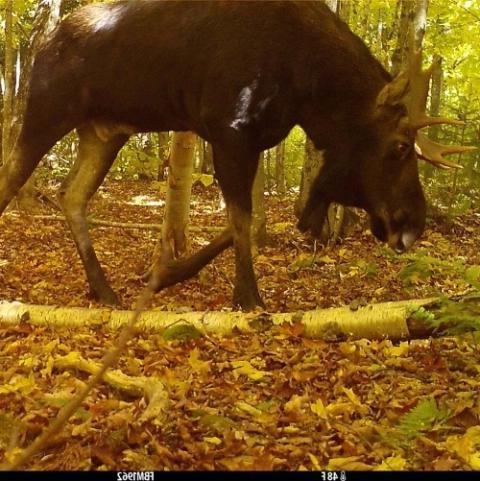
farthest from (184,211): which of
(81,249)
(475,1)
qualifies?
(475,1)

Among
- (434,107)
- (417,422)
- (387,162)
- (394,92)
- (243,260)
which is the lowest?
(417,422)

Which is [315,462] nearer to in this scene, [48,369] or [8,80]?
[48,369]

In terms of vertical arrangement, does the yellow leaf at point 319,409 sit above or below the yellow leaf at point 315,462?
above

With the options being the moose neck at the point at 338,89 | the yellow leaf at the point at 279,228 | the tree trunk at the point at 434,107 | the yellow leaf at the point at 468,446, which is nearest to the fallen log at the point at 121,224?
the yellow leaf at the point at 279,228

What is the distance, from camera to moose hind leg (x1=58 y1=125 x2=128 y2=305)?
6.44 metres

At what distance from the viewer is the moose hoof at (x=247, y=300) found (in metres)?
5.47

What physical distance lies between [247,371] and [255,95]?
2.31 metres

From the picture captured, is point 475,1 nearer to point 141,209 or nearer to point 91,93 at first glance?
point 141,209

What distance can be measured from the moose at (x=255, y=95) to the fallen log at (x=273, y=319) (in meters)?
0.71

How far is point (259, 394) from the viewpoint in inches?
145

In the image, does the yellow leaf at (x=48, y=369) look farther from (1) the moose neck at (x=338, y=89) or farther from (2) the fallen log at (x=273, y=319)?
(1) the moose neck at (x=338, y=89)

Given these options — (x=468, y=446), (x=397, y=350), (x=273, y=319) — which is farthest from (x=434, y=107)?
(x=468, y=446)

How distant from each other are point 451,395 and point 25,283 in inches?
193

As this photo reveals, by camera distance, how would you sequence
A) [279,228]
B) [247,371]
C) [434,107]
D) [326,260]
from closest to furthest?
1. [247,371]
2. [326,260]
3. [279,228]
4. [434,107]
